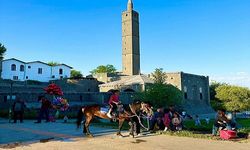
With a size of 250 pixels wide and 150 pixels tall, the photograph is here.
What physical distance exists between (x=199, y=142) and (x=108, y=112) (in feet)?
13.9

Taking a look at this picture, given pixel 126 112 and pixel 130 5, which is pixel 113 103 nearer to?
pixel 126 112

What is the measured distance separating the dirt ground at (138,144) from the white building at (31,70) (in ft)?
191

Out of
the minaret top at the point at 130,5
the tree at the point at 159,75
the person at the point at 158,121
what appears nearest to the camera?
the person at the point at 158,121

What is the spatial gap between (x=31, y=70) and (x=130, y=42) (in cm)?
2924

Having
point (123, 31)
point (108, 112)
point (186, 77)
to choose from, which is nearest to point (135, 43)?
point (123, 31)

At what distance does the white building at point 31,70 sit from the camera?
6456cm

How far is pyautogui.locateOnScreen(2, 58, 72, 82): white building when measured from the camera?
6456 cm

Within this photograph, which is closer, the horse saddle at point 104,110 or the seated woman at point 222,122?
the seated woman at point 222,122

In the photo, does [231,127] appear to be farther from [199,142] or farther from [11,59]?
[11,59]

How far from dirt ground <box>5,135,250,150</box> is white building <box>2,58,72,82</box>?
5810 cm

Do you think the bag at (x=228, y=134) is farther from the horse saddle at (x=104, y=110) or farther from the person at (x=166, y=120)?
the horse saddle at (x=104, y=110)

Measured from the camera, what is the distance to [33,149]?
31.9 ft

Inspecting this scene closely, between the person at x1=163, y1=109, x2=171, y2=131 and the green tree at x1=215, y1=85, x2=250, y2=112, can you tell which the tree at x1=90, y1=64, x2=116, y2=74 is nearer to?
the green tree at x1=215, y1=85, x2=250, y2=112

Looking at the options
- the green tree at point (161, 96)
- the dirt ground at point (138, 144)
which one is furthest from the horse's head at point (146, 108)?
the green tree at point (161, 96)
